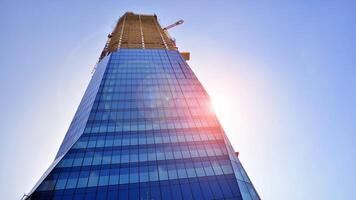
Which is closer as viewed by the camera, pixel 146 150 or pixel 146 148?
pixel 146 150

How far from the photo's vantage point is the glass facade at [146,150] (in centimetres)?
3506

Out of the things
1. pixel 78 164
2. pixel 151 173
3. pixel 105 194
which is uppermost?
pixel 78 164

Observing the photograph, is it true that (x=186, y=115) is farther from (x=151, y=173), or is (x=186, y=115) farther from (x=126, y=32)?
(x=126, y=32)

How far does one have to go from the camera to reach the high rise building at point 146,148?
35094 mm

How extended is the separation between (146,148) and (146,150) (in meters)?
0.48

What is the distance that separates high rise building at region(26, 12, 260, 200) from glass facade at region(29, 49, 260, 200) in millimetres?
135

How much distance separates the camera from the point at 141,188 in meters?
35.1

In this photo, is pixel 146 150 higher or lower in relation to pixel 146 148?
lower

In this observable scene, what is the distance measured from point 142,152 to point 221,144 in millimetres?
14426

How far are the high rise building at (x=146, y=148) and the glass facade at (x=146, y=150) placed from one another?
0.44ft

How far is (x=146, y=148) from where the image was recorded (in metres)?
42.5

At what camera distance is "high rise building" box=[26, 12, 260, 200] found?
3509 cm

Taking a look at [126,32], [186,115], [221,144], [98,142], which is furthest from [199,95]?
[126,32]

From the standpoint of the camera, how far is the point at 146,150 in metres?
42.1
